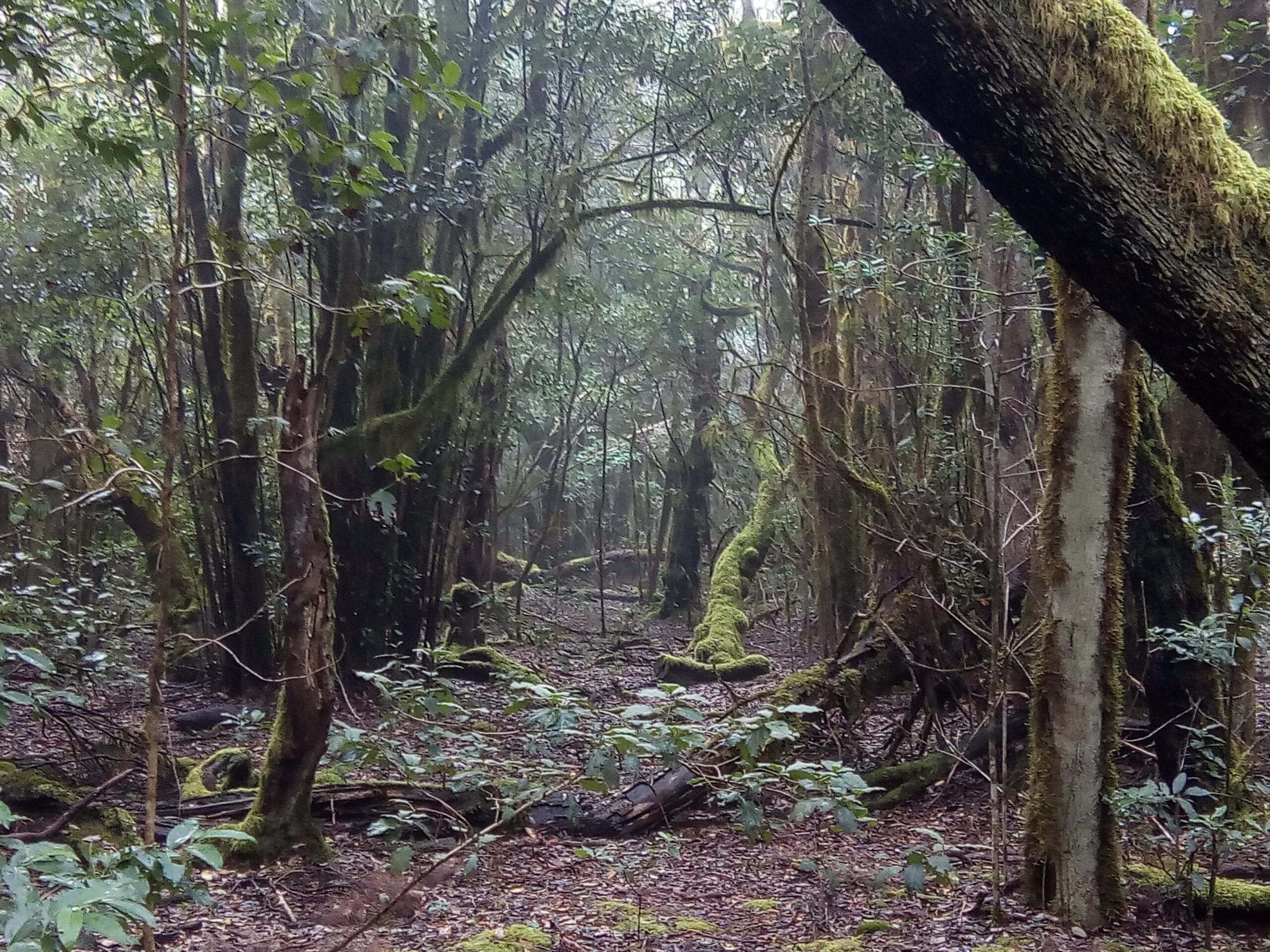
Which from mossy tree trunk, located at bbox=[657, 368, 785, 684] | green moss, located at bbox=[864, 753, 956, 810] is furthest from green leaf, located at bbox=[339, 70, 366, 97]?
mossy tree trunk, located at bbox=[657, 368, 785, 684]

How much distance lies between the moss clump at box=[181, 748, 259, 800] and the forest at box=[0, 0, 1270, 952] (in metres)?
0.06

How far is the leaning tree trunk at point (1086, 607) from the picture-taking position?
3.91 metres

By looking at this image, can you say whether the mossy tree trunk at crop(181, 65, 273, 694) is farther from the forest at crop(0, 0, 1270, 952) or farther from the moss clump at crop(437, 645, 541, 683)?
the moss clump at crop(437, 645, 541, 683)

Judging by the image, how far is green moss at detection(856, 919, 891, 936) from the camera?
432 cm

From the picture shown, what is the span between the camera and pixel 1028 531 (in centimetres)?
725

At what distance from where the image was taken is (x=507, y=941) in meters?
3.97

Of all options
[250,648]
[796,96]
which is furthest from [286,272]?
[796,96]

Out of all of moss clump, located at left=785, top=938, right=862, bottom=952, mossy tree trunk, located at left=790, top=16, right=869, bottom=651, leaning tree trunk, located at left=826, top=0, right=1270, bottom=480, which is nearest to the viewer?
leaning tree trunk, located at left=826, top=0, right=1270, bottom=480

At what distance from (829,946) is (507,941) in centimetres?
142

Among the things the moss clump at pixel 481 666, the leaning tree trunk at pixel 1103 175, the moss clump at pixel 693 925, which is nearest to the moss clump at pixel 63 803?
the moss clump at pixel 693 925

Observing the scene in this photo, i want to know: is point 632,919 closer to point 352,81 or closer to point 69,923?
point 69,923

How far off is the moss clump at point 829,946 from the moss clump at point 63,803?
11.5 ft

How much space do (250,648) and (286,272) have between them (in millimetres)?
4180

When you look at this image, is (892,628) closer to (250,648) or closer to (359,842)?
(359,842)
